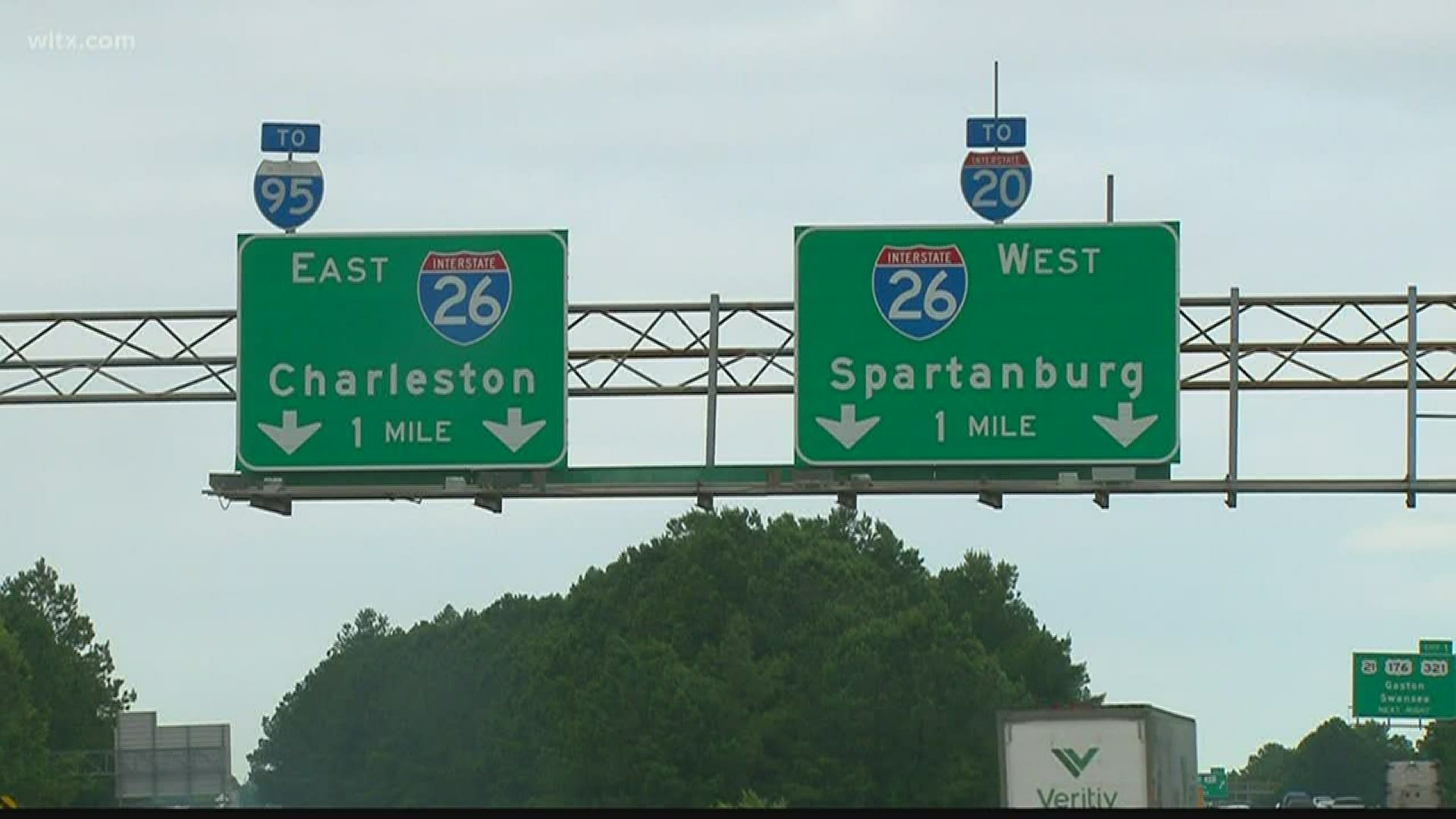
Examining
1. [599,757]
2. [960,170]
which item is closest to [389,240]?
[960,170]

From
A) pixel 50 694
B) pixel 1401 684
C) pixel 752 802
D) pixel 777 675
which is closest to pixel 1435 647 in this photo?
pixel 1401 684

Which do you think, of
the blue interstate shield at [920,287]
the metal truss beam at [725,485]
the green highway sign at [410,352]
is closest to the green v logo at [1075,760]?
the metal truss beam at [725,485]

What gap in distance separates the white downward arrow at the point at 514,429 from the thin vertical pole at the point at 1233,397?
7873mm

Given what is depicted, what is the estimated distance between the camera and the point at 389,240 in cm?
3359

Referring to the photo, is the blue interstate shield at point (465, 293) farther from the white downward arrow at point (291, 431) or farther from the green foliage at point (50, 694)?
the green foliage at point (50, 694)

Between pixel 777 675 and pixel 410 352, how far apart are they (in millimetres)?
73423

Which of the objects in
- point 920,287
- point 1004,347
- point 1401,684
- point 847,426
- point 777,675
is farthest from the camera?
point 777,675

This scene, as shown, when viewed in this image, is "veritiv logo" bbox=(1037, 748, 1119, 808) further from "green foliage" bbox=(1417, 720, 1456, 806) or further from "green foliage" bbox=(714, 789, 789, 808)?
"green foliage" bbox=(1417, 720, 1456, 806)

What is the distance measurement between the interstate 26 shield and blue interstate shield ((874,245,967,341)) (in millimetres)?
4245

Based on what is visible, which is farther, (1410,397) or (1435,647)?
(1435,647)

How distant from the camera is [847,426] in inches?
1310

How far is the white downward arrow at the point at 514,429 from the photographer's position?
110 feet

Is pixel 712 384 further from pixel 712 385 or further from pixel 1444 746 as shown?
pixel 1444 746
